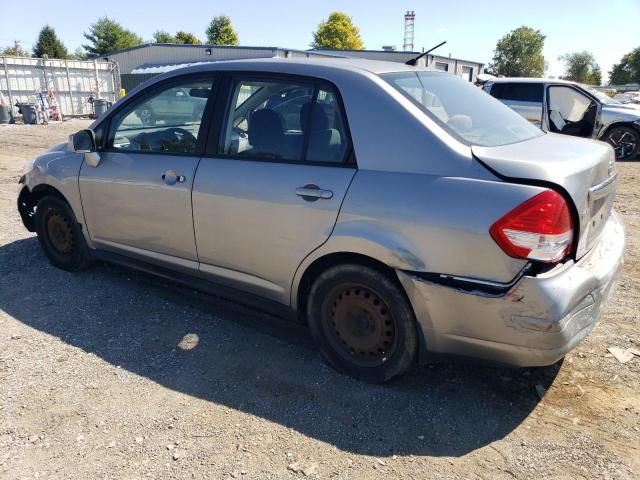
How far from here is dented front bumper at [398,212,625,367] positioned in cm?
224

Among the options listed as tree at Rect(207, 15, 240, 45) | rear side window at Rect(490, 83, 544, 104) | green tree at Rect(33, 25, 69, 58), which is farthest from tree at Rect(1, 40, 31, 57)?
rear side window at Rect(490, 83, 544, 104)

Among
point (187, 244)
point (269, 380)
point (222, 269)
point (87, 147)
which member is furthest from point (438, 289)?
point (87, 147)

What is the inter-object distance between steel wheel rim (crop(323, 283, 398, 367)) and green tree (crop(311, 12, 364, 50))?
7522 cm

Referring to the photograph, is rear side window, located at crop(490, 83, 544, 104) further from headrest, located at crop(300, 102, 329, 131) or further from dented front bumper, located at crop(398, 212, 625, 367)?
headrest, located at crop(300, 102, 329, 131)

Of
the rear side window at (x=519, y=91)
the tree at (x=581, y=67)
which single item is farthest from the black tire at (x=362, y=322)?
the tree at (x=581, y=67)

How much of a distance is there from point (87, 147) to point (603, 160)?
11.7 ft

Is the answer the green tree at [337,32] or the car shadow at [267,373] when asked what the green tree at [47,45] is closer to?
the green tree at [337,32]

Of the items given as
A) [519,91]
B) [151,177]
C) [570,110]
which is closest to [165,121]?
[151,177]

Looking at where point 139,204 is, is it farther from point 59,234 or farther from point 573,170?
point 573,170

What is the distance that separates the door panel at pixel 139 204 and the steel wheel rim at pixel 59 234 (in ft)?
1.31

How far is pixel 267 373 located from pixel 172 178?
146 cm

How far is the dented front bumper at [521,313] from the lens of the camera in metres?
2.24

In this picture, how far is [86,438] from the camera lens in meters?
2.47

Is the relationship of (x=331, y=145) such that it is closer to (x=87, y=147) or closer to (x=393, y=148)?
(x=393, y=148)
